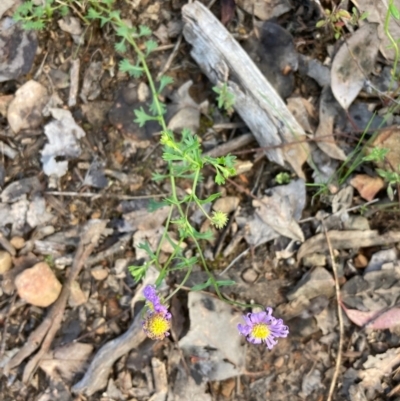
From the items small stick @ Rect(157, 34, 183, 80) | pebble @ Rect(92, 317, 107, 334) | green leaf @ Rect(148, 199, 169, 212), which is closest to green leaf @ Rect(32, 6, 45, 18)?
small stick @ Rect(157, 34, 183, 80)

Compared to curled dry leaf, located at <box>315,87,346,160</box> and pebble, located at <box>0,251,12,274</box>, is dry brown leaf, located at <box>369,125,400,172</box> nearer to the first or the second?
curled dry leaf, located at <box>315,87,346,160</box>

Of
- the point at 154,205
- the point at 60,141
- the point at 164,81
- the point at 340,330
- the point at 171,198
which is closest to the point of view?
the point at 171,198

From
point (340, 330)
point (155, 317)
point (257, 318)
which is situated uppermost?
point (155, 317)

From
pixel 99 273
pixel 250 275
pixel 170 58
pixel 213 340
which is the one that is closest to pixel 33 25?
pixel 170 58

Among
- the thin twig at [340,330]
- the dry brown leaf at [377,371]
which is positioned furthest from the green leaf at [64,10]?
the dry brown leaf at [377,371]

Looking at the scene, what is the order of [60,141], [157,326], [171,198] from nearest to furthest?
[157,326], [171,198], [60,141]

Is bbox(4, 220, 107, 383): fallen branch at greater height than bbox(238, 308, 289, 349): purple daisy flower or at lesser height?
greater

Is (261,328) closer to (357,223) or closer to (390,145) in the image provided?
(357,223)
